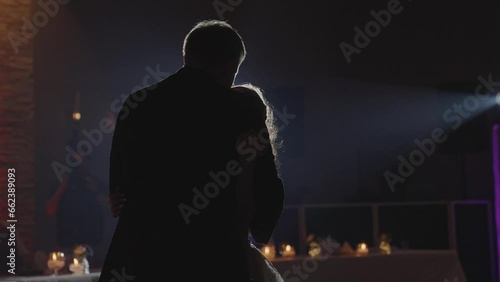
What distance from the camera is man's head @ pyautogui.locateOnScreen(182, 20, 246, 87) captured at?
167 centimetres

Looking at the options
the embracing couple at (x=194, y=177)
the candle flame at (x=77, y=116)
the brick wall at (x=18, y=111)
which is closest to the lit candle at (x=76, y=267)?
the brick wall at (x=18, y=111)

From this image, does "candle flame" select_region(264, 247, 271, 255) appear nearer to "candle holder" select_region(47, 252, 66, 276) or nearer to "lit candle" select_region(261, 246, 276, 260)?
"lit candle" select_region(261, 246, 276, 260)

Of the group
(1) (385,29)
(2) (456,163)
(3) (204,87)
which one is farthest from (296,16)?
(3) (204,87)

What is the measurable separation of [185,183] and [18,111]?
404 cm

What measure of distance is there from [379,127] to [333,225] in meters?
2.00

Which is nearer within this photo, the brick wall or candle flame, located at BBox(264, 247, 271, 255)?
candle flame, located at BBox(264, 247, 271, 255)

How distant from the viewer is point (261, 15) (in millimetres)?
7594

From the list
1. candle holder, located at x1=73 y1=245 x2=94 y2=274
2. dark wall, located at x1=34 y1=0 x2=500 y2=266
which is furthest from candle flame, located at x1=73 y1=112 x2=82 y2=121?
candle holder, located at x1=73 y1=245 x2=94 y2=274

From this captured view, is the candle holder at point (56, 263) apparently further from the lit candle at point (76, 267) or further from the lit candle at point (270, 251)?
the lit candle at point (270, 251)

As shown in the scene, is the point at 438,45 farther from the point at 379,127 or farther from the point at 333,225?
the point at 333,225

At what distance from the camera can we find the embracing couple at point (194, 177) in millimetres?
1567

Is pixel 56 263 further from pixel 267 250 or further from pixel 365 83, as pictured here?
pixel 365 83

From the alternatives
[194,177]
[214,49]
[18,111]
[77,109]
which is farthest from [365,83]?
[194,177]

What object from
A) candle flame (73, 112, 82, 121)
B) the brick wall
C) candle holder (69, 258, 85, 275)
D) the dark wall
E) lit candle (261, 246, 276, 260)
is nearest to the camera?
candle holder (69, 258, 85, 275)
